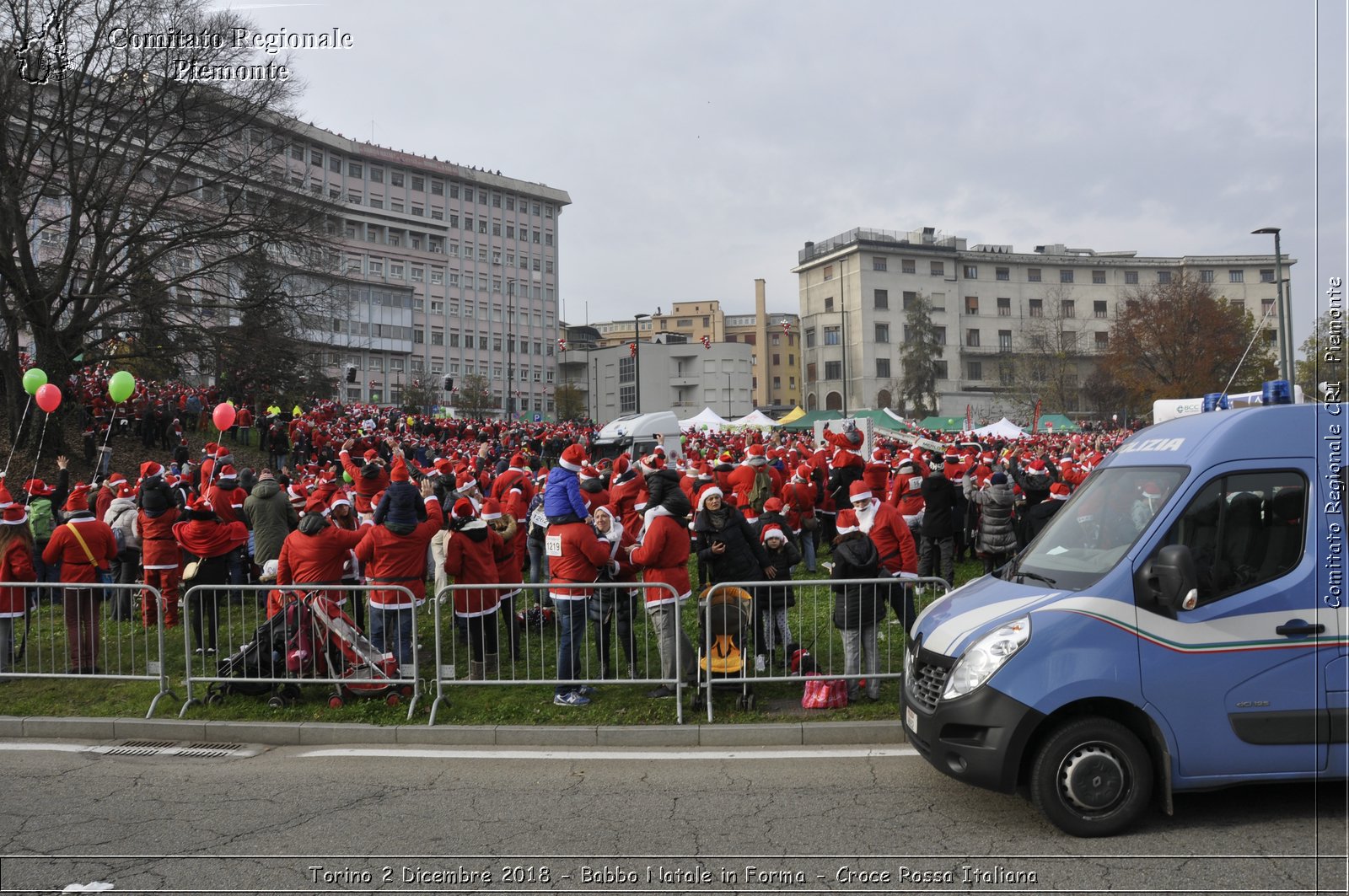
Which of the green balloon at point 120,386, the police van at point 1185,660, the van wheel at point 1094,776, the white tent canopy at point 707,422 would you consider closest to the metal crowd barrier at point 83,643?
the police van at point 1185,660

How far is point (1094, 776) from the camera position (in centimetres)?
487

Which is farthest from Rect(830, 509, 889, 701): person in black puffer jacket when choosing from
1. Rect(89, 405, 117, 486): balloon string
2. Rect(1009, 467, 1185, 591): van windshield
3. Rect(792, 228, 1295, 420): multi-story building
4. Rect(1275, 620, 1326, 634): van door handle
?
Rect(792, 228, 1295, 420): multi-story building

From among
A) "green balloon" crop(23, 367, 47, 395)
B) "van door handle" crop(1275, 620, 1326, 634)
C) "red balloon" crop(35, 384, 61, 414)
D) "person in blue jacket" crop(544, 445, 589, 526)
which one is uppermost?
"green balloon" crop(23, 367, 47, 395)

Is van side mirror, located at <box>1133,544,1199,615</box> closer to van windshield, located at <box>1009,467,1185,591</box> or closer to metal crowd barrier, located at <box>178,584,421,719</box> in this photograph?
van windshield, located at <box>1009,467,1185,591</box>

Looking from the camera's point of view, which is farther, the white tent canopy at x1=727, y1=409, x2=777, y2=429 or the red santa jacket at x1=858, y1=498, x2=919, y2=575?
the white tent canopy at x1=727, y1=409, x2=777, y2=429

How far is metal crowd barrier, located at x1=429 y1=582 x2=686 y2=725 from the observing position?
7520 millimetres

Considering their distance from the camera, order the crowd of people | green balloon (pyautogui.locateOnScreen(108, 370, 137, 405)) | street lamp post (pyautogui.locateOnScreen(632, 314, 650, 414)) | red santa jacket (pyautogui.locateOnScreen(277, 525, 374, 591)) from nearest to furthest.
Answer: the crowd of people → red santa jacket (pyautogui.locateOnScreen(277, 525, 374, 591)) → green balloon (pyautogui.locateOnScreen(108, 370, 137, 405)) → street lamp post (pyautogui.locateOnScreen(632, 314, 650, 414))

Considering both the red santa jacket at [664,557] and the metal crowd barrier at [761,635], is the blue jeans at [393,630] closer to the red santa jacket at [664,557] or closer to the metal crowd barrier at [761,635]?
the red santa jacket at [664,557]

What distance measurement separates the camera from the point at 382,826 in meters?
5.34

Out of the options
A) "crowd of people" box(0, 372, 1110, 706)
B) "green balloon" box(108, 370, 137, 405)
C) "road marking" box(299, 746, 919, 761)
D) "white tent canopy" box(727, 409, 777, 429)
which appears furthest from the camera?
"white tent canopy" box(727, 409, 777, 429)

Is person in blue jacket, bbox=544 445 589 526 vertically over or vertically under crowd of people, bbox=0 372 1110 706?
over

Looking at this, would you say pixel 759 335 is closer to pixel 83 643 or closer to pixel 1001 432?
pixel 1001 432

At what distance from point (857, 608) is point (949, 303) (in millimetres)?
89680

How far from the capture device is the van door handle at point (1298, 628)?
15.7ft
